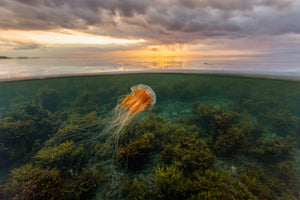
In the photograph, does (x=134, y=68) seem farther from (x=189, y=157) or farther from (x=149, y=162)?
(x=189, y=157)

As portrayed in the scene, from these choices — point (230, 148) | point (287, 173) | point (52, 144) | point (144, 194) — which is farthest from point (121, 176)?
point (287, 173)

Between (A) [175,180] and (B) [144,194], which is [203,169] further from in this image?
(B) [144,194]

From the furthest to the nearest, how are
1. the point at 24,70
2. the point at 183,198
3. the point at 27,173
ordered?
the point at 24,70 < the point at 27,173 < the point at 183,198

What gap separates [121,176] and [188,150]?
2.34 m

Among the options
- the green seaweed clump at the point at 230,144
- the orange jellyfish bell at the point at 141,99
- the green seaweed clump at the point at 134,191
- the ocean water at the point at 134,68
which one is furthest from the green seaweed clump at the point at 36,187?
the ocean water at the point at 134,68

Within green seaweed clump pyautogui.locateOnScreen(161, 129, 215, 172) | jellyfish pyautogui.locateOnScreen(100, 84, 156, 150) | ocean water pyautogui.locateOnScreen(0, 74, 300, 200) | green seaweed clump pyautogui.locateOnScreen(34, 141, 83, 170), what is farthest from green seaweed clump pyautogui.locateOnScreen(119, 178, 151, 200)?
green seaweed clump pyautogui.locateOnScreen(34, 141, 83, 170)

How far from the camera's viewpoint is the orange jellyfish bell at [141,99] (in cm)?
419

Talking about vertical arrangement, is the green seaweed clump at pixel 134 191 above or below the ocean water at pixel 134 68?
below

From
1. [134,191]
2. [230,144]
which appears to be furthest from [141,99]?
[230,144]

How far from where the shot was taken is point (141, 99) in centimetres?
429

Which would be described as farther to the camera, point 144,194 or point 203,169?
point 203,169

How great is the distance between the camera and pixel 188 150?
3.65m

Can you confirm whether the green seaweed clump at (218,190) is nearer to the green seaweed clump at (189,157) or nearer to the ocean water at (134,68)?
the green seaweed clump at (189,157)

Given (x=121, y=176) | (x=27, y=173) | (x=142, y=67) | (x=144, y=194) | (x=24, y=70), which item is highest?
(x=142, y=67)
